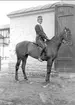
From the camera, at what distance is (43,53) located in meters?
7.41

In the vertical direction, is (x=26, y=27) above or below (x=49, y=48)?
above

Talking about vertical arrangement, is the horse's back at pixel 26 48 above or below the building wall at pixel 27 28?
below

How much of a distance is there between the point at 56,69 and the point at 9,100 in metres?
4.57

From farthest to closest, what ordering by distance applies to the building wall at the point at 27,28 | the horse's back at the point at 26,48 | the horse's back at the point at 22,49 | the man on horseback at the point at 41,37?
the building wall at the point at 27,28 → the horse's back at the point at 22,49 → the horse's back at the point at 26,48 → the man on horseback at the point at 41,37

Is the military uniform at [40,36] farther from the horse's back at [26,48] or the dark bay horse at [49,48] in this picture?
the horse's back at [26,48]

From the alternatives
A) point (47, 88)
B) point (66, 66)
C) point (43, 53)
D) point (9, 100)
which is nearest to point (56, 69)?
point (66, 66)

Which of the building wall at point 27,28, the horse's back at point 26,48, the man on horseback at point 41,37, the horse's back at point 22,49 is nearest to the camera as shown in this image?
the man on horseback at point 41,37

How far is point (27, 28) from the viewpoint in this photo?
9.84 meters

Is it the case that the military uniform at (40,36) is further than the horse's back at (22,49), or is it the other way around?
the horse's back at (22,49)

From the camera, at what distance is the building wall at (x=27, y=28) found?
9.31 metres

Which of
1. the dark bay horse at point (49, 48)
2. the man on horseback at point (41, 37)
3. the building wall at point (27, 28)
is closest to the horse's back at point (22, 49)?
the dark bay horse at point (49, 48)

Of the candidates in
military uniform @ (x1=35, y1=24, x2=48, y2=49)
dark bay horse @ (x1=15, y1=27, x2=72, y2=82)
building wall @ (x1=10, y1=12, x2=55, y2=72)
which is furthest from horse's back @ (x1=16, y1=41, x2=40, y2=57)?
building wall @ (x1=10, y1=12, x2=55, y2=72)

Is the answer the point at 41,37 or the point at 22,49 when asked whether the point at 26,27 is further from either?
the point at 41,37

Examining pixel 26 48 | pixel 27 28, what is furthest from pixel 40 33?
pixel 27 28
